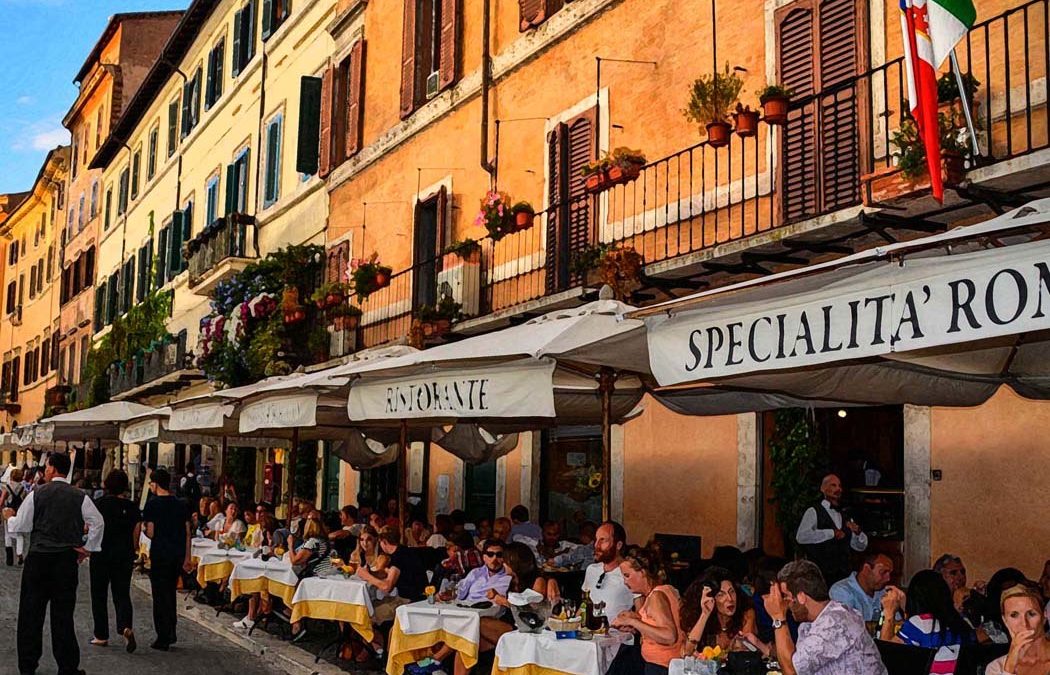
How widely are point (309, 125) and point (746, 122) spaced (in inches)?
589

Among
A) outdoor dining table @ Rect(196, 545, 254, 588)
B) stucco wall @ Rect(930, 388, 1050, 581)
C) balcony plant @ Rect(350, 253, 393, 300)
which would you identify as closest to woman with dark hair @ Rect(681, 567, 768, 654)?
stucco wall @ Rect(930, 388, 1050, 581)

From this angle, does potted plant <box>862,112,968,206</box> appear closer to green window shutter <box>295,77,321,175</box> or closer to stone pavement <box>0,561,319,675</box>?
stone pavement <box>0,561,319,675</box>

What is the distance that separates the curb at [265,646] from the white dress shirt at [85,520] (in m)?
1.96

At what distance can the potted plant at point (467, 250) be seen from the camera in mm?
15898

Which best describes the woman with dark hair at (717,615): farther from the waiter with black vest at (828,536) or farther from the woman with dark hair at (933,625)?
the waiter with black vest at (828,536)

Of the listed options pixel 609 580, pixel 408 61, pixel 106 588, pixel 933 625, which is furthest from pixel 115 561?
pixel 408 61

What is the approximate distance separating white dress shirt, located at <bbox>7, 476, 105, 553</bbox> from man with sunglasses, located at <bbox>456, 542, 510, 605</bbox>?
10.3ft

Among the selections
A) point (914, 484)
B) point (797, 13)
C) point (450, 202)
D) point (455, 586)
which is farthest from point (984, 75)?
point (450, 202)

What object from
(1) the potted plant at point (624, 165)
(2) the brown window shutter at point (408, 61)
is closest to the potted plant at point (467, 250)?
(1) the potted plant at point (624, 165)

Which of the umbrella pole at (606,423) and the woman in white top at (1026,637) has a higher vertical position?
the umbrella pole at (606,423)

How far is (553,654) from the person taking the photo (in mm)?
7227

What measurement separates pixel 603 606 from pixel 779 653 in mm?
2048

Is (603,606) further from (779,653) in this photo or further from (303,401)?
(303,401)

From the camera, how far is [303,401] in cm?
1085
